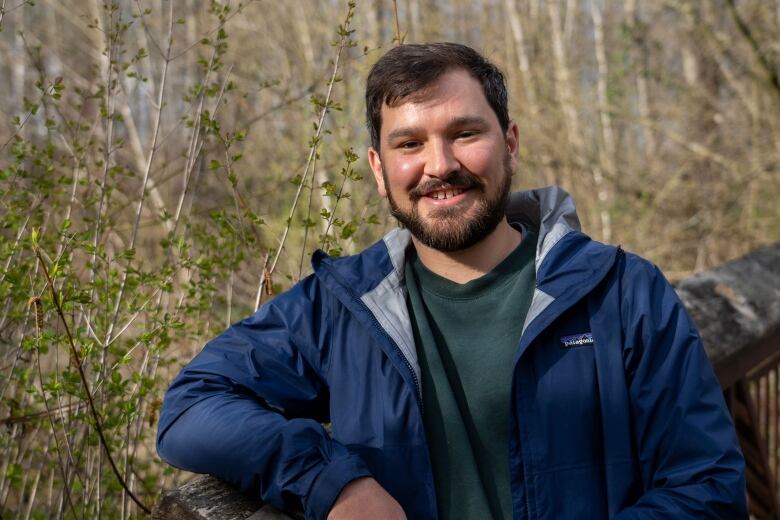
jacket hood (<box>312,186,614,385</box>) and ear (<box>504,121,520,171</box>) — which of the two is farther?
ear (<box>504,121,520,171</box>)

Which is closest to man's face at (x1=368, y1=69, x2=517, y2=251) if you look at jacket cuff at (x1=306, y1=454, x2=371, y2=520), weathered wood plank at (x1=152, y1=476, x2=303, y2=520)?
jacket cuff at (x1=306, y1=454, x2=371, y2=520)

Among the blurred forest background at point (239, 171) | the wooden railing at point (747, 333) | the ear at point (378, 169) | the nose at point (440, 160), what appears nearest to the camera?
the nose at point (440, 160)

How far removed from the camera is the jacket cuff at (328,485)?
68.3 inches

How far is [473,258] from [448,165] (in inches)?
10.0

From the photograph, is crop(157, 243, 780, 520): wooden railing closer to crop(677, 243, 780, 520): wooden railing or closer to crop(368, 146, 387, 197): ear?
crop(677, 243, 780, 520): wooden railing

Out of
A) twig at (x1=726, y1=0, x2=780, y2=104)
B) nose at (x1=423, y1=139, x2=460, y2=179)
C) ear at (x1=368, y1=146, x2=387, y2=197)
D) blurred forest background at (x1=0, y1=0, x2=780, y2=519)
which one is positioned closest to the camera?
nose at (x1=423, y1=139, x2=460, y2=179)

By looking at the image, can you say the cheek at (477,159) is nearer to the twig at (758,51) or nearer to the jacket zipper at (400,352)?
the jacket zipper at (400,352)

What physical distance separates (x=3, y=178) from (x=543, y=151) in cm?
915

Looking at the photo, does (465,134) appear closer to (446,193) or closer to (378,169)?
(446,193)

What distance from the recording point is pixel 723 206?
30.5 feet

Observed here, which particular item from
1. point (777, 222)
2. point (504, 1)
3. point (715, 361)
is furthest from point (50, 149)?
point (504, 1)

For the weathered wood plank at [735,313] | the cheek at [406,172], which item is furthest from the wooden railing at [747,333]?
the cheek at [406,172]

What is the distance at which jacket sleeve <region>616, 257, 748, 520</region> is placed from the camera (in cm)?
177

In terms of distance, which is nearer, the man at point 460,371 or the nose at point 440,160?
the man at point 460,371
